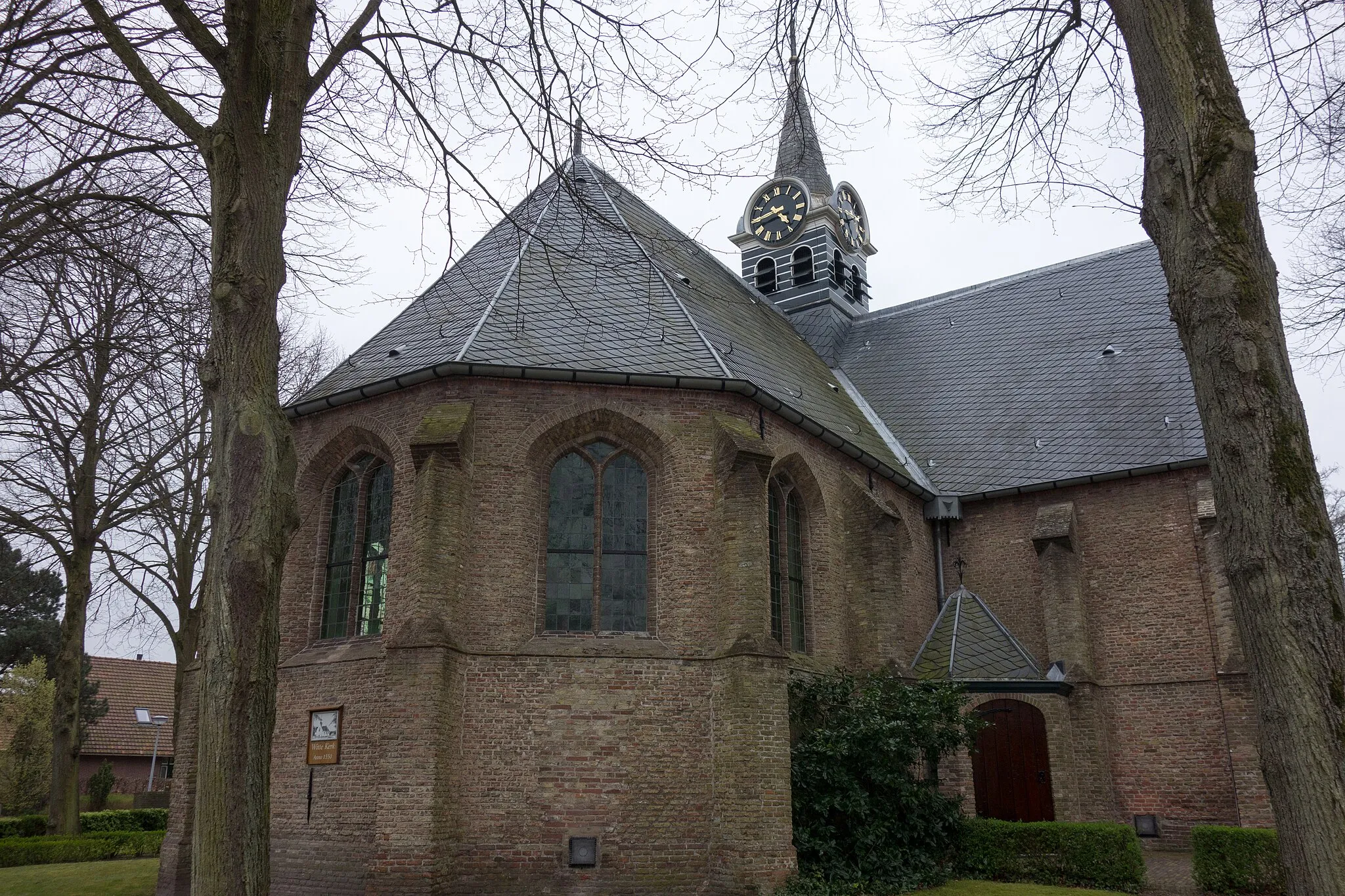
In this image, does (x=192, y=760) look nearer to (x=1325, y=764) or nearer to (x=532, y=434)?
(x=532, y=434)

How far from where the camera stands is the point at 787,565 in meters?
15.6

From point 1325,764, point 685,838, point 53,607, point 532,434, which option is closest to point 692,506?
point 532,434

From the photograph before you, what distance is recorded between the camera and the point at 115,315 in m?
10.8

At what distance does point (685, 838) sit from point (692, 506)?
4.18 meters

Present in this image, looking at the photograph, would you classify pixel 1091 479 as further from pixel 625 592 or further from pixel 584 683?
pixel 584 683

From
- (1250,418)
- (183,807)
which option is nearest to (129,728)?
(183,807)

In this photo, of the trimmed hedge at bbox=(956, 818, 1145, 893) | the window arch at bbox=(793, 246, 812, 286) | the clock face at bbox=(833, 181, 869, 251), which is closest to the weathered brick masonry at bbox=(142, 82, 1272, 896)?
the trimmed hedge at bbox=(956, 818, 1145, 893)

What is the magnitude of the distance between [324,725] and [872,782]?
7.17 meters

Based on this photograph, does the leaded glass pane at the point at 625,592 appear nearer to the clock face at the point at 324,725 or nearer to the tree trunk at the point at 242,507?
the clock face at the point at 324,725

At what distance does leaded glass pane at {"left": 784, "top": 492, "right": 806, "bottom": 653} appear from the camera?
15570 mm

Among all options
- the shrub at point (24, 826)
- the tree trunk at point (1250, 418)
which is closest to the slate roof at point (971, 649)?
the tree trunk at point (1250, 418)

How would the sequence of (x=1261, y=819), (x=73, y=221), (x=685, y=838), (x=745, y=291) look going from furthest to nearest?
(x=745, y=291) → (x=1261, y=819) → (x=685, y=838) → (x=73, y=221)

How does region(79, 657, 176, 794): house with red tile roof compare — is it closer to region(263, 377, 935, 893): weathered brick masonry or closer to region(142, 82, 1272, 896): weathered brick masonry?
region(263, 377, 935, 893): weathered brick masonry

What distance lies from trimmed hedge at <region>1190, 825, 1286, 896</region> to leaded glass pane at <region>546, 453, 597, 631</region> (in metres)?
8.19
